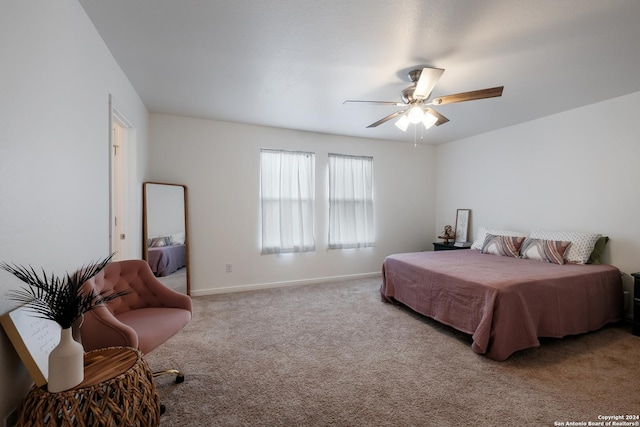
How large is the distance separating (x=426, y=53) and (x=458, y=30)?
300 mm

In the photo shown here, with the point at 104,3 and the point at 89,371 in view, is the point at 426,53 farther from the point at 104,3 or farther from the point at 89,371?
the point at 89,371

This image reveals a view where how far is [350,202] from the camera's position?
475 centimetres

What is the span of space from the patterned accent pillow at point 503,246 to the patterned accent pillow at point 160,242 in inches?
171

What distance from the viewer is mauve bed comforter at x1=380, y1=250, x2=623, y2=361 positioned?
88.0 inches

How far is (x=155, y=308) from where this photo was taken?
2.14 m

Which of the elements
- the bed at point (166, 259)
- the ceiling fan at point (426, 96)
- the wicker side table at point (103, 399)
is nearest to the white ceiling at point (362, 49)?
the ceiling fan at point (426, 96)

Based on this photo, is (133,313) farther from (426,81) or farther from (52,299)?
(426,81)

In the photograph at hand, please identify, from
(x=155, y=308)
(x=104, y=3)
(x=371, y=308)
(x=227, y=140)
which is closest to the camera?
(x=104, y=3)

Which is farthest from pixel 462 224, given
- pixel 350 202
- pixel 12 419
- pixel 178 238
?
pixel 12 419

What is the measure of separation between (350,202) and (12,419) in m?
4.18

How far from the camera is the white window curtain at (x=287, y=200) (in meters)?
4.23

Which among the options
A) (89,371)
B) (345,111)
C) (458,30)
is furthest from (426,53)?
(89,371)

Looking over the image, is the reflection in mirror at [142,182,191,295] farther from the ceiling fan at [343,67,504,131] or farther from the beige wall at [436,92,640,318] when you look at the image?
the beige wall at [436,92,640,318]

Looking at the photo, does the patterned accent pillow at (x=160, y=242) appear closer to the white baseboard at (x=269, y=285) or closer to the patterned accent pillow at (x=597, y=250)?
the white baseboard at (x=269, y=285)
